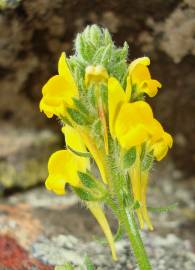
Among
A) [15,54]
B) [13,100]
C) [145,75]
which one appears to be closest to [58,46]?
[15,54]

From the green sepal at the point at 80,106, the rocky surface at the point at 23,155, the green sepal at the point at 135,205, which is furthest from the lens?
the rocky surface at the point at 23,155

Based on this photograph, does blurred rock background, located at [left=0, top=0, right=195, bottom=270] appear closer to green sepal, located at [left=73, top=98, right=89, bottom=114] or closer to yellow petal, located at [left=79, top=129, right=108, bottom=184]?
yellow petal, located at [left=79, top=129, right=108, bottom=184]

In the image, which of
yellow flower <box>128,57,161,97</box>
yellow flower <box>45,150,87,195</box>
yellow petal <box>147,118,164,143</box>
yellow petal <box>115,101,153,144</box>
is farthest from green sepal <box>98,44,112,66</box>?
yellow flower <box>45,150,87,195</box>

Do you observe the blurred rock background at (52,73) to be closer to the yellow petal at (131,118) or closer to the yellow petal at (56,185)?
the yellow petal at (56,185)

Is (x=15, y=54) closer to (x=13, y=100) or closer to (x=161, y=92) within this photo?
(x=13, y=100)

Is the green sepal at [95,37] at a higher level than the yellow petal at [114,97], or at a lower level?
higher

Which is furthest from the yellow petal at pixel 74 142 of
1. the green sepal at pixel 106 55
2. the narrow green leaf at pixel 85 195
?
the green sepal at pixel 106 55
